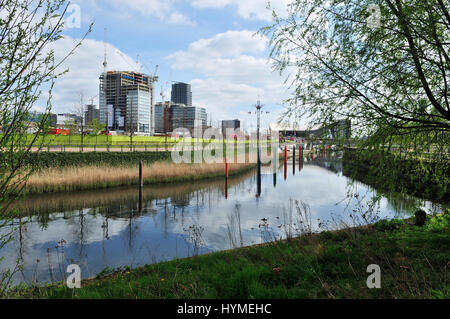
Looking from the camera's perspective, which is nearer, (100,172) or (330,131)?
(330,131)

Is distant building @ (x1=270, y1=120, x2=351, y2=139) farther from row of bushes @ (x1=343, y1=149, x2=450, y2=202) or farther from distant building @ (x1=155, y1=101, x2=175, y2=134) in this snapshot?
distant building @ (x1=155, y1=101, x2=175, y2=134)

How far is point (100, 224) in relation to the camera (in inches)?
511

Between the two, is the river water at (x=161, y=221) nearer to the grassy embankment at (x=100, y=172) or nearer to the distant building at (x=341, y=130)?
the distant building at (x=341, y=130)

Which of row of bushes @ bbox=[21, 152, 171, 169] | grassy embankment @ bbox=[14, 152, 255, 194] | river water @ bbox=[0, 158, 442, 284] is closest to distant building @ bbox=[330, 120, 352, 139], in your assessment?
river water @ bbox=[0, 158, 442, 284]

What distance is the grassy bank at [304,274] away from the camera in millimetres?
4102

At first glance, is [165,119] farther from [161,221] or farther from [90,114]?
[90,114]

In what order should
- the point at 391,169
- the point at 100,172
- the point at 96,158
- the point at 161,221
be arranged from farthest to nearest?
the point at 96,158, the point at 100,172, the point at 161,221, the point at 391,169

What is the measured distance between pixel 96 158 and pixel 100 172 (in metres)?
3.77

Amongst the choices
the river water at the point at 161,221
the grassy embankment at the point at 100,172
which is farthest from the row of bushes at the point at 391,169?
the grassy embankment at the point at 100,172

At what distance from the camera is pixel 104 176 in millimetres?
20969

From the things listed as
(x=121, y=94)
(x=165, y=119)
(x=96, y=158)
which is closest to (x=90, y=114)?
(x=121, y=94)

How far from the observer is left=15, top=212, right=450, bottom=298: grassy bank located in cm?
410
